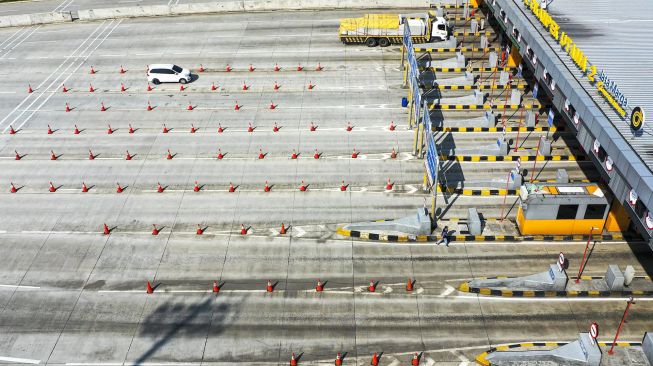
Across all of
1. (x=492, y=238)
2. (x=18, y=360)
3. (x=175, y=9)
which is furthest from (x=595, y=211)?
(x=175, y=9)

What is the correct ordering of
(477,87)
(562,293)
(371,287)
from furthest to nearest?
1. (477,87)
2. (371,287)
3. (562,293)

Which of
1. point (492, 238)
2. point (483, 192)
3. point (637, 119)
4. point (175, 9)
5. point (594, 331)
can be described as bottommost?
point (492, 238)

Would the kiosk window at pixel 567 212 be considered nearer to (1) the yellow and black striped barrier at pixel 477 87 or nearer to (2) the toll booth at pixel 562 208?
(2) the toll booth at pixel 562 208

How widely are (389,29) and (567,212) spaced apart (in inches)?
1136

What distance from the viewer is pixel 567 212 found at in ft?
102

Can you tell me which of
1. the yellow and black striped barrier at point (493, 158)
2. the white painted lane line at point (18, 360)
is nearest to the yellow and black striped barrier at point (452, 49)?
the yellow and black striped barrier at point (493, 158)

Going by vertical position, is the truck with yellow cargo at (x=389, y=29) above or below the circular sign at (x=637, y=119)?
below

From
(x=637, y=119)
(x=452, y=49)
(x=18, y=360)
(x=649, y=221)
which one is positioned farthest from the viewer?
(x=452, y=49)

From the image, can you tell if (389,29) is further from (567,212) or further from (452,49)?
(567,212)

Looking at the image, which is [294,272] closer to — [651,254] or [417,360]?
[417,360]

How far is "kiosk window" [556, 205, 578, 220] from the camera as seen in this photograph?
31.0m

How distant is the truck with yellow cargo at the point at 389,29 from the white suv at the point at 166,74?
1654 cm

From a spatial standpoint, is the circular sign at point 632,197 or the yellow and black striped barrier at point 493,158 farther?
the yellow and black striped barrier at point 493,158

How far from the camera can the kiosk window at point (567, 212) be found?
102ft
